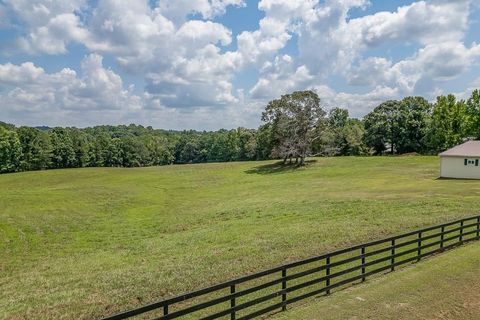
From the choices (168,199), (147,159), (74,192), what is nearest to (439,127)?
(168,199)

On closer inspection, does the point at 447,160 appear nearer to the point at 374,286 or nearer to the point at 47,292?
the point at 374,286

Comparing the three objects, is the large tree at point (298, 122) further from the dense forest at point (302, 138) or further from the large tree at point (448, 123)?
the large tree at point (448, 123)

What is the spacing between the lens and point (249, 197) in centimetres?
3834

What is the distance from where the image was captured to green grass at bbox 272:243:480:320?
983 centimetres

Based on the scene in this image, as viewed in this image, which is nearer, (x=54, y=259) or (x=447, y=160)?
(x=54, y=259)

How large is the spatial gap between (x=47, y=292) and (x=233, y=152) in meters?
110

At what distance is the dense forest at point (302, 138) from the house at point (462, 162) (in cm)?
2136

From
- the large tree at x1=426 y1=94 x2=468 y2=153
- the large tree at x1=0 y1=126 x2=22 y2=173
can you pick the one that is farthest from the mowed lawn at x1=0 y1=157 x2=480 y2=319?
the large tree at x1=0 y1=126 x2=22 y2=173

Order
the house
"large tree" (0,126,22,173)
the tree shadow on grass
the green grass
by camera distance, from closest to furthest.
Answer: the green grass
the house
the tree shadow on grass
"large tree" (0,126,22,173)

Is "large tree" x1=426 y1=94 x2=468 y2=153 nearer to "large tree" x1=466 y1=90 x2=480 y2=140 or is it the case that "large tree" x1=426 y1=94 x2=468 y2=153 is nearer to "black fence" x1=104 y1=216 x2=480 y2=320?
"large tree" x1=466 y1=90 x2=480 y2=140

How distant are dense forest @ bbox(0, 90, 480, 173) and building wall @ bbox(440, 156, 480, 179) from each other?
2126 cm

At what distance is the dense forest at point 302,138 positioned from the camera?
61344mm

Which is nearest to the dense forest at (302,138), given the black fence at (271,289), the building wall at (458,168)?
the building wall at (458,168)

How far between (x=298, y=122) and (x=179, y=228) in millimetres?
38397
